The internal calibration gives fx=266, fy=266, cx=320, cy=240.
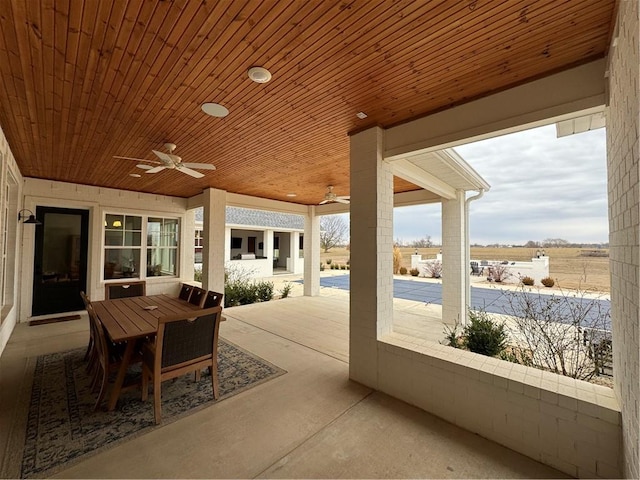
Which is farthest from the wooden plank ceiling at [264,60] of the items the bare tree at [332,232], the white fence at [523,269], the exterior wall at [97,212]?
the bare tree at [332,232]

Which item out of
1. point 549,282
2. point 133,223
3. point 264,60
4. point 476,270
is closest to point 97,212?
point 133,223

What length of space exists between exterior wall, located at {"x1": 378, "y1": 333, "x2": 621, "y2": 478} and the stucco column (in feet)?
14.2

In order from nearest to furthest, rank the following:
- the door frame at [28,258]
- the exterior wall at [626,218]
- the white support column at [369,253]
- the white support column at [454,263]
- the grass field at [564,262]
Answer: the exterior wall at [626,218] < the white support column at [369,253] < the grass field at [564,262] < the door frame at [28,258] < the white support column at [454,263]

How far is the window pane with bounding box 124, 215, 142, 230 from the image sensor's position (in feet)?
21.0

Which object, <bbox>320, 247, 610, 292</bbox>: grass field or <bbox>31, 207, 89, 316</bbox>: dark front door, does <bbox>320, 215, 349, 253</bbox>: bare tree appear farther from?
<bbox>31, 207, 89, 316</bbox>: dark front door

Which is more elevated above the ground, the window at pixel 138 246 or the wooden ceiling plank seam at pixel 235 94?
the wooden ceiling plank seam at pixel 235 94

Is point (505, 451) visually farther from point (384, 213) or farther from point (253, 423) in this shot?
point (384, 213)

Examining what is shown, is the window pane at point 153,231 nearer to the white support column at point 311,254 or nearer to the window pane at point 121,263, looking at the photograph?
the window pane at point 121,263

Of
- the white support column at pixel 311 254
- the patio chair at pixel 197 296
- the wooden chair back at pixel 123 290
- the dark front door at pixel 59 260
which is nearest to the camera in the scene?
the patio chair at pixel 197 296

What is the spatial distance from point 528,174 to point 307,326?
407 inches

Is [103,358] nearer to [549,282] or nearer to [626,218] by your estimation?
[626,218]

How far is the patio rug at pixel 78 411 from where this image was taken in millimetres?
1864

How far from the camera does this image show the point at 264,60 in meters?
1.86

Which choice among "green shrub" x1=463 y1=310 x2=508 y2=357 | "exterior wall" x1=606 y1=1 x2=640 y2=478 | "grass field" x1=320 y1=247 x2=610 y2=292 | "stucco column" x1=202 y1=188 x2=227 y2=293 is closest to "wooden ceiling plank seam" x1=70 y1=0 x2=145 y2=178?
"exterior wall" x1=606 y1=1 x2=640 y2=478
